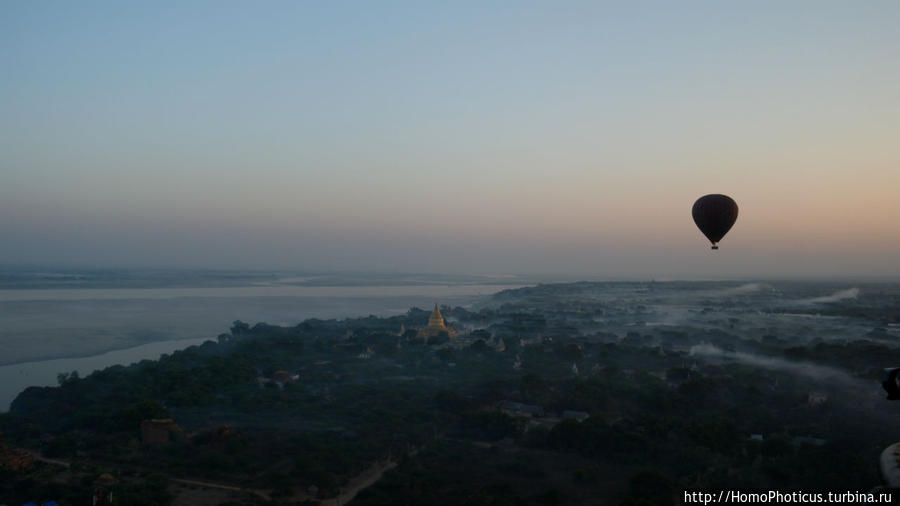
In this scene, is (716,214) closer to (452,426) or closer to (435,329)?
(452,426)

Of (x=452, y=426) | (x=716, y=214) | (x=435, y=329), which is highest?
(x=716, y=214)

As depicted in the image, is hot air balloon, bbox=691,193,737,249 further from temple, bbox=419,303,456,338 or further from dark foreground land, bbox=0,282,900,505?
temple, bbox=419,303,456,338

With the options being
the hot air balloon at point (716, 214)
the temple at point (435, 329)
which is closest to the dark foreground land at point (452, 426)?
the temple at point (435, 329)

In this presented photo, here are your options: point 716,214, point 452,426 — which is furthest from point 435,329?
point 716,214

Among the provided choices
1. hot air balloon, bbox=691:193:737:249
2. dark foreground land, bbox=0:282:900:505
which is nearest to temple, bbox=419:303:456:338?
dark foreground land, bbox=0:282:900:505

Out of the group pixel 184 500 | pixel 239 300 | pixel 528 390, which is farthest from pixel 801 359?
pixel 239 300

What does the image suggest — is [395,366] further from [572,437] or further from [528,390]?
[572,437]

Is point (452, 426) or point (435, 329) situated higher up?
point (435, 329)
